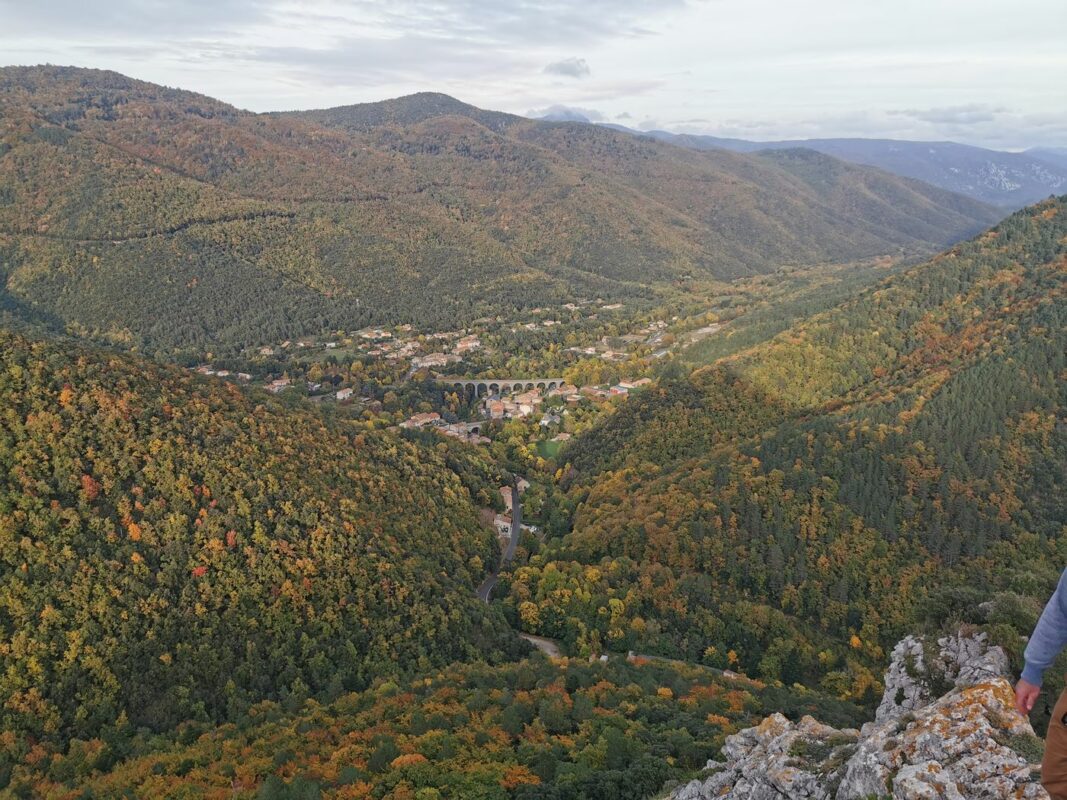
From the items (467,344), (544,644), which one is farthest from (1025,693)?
(467,344)


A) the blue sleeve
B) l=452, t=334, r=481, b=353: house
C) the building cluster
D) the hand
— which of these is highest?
the blue sleeve

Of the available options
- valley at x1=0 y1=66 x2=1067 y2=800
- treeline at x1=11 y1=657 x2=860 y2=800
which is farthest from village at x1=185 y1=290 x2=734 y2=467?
treeline at x1=11 y1=657 x2=860 y2=800

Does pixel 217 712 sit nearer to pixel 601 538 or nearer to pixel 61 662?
pixel 61 662

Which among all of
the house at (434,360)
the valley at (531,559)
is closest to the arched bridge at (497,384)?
the house at (434,360)

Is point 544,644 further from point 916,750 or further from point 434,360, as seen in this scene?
point 434,360

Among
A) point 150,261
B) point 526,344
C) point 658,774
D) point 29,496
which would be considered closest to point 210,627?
point 29,496

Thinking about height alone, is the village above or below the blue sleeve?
below

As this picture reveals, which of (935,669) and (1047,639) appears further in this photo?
(935,669)

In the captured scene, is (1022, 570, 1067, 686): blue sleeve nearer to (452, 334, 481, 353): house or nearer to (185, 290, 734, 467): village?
(185, 290, 734, 467): village
